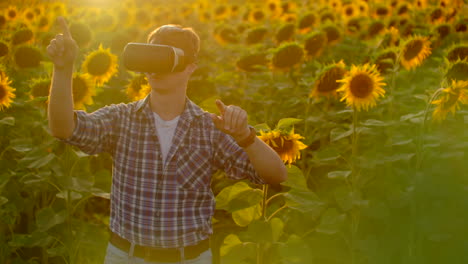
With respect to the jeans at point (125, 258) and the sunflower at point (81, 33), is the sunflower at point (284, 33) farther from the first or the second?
the jeans at point (125, 258)

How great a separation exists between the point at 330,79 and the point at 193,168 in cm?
162

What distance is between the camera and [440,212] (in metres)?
3.10

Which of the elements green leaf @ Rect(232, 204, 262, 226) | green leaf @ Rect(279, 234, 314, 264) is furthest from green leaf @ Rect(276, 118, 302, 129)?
green leaf @ Rect(279, 234, 314, 264)

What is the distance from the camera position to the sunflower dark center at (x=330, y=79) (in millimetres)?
3464

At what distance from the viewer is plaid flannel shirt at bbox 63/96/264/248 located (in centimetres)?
220

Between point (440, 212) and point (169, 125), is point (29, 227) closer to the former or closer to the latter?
point (169, 125)

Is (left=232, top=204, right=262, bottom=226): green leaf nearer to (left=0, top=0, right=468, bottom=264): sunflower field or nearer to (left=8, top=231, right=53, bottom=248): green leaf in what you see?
(left=0, top=0, right=468, bottom=264): sunflower field

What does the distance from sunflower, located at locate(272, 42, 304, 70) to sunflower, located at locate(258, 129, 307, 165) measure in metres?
1.94

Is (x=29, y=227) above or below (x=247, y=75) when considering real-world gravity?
below

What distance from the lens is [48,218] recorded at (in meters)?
3.17

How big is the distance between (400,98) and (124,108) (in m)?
2.52

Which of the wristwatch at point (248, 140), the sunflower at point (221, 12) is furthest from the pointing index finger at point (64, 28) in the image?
the sunflower at point (221, 12)

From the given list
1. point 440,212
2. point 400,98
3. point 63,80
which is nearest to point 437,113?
point 440,212

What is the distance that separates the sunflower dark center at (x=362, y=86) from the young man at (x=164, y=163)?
3.94 feet
